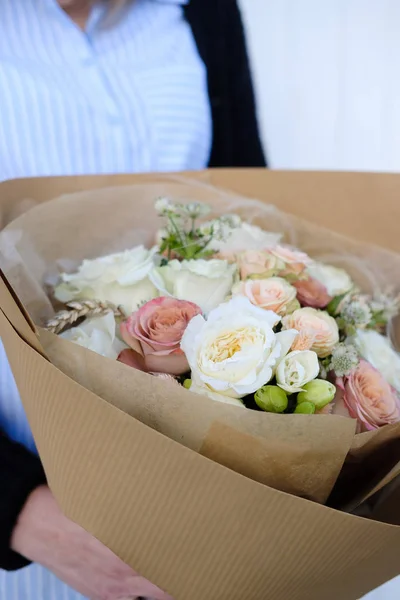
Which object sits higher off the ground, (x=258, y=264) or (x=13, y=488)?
(x=258, y=264)

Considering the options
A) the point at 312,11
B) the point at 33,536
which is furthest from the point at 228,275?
the point at 312,11

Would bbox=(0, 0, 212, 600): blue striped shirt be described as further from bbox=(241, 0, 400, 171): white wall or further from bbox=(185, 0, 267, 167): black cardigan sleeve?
bbox=(241, 0, 400, 171): white wall

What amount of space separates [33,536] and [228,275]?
358mm

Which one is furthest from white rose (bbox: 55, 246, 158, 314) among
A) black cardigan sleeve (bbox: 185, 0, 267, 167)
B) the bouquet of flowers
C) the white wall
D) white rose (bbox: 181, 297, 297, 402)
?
the white wall

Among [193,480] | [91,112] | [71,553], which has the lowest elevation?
[71,553]

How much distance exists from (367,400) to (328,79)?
1527 millimetres

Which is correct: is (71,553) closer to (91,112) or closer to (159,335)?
(159,335)

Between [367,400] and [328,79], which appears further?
[328,79]

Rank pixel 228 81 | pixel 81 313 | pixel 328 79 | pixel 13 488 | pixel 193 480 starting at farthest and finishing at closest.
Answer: pixel 328 79 → pixel 228 81 → pixel 13 488 → pixel 81 313 → pixel 193 480

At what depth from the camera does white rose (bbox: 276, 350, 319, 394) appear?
414mm

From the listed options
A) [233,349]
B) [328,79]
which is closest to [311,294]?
[233,349]

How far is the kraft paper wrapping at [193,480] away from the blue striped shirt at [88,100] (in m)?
0.31

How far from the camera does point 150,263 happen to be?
53 cm

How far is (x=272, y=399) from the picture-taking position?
1.35 ft
